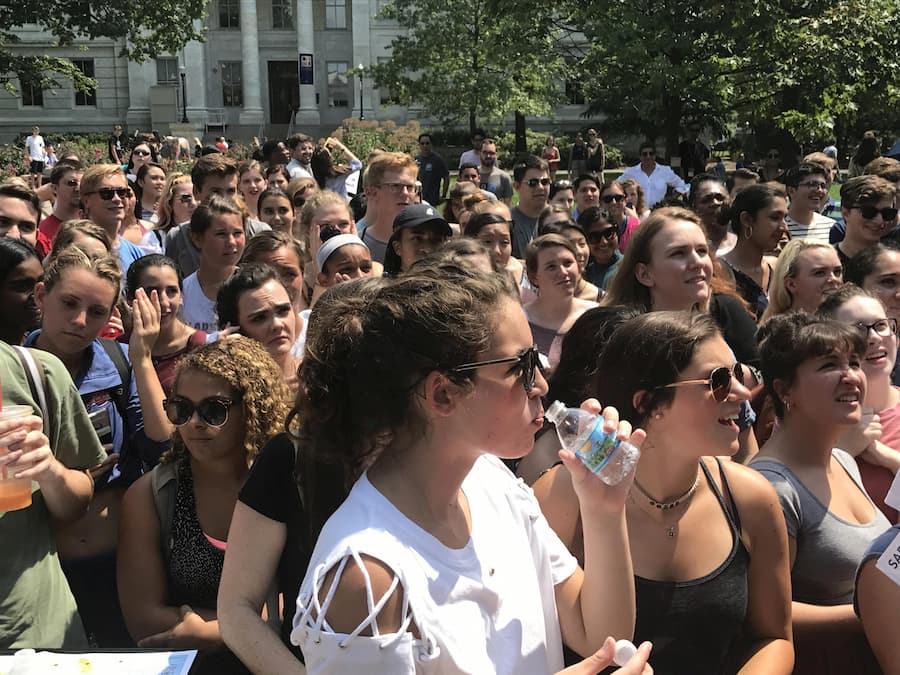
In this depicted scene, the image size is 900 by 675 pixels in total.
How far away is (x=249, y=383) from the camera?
3.55 meters

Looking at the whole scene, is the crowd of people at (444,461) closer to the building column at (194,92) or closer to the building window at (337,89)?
the building column at (194,92)

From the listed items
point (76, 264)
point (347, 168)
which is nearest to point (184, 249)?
point (76, 264)

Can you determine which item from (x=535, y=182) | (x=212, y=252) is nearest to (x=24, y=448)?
(x=212, y=252)

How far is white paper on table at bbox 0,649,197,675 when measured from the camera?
8.79 feet

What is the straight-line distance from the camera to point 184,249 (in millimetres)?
7266

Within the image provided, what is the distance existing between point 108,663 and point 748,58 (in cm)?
2127

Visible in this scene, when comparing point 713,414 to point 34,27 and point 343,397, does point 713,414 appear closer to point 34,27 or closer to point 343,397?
point 343,397

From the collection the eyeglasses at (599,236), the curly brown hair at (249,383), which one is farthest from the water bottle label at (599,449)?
the eyeglasses at (599,236)

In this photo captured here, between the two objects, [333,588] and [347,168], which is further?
[347,168]

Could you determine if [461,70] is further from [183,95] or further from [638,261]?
[638,261]

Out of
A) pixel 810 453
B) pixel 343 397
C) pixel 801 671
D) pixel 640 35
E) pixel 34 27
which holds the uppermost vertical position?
pixel 34 27

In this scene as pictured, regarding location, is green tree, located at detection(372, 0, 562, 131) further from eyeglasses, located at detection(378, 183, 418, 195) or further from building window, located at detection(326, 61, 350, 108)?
eyeglasses, located at detection(378, 183, 418, 195)

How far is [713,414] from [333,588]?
4.85 feet

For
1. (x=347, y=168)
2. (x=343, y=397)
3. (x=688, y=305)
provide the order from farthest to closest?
(x=347, y=168), (x=688, y=305), (x=343, y=397)
